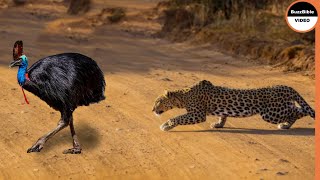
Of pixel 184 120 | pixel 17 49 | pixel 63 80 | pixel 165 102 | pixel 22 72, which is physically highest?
pixel 17 49

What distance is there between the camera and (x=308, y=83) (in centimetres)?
1255

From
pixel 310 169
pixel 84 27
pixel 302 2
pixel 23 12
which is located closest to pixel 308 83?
pixel 310 169

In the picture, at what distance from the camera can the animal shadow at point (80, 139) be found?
7.92 metres

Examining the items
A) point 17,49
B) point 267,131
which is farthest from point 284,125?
point 17,49

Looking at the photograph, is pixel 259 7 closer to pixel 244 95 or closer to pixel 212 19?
pixel 212 19

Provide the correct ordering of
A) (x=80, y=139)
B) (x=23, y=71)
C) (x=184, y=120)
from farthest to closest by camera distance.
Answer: (x=184, y=120)
(x=80, y=139)
(x=23, y=71)

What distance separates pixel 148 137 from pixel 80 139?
936 mm

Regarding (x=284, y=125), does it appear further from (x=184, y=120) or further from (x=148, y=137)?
(x=148, y=137)

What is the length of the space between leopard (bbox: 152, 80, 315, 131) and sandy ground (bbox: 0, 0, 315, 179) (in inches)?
7.2

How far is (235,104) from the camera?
9.10m

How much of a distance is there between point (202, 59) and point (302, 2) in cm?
912

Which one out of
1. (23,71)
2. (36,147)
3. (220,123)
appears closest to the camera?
(23,71)

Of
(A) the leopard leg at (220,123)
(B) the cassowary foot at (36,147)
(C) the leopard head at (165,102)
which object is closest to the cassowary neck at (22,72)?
(B) the cassowary foot at (36,147)

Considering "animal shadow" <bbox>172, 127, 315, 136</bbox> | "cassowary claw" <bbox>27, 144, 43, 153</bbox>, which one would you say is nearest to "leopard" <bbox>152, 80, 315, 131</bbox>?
"animal shadow" <bbox>172, 127, 315, 136</bbox>
